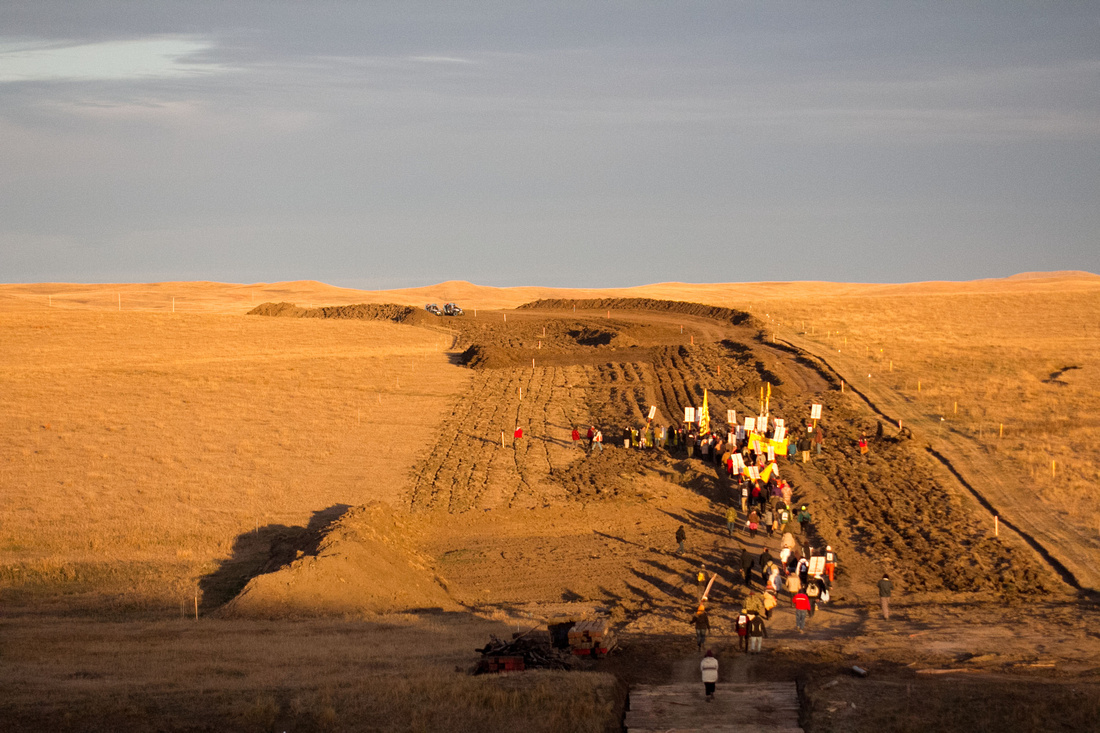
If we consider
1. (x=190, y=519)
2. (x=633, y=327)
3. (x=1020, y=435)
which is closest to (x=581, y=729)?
(x=190, y=519)

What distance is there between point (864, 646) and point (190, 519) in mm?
21203

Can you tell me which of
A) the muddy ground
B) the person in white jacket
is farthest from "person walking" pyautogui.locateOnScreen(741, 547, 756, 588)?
the person in white jacket

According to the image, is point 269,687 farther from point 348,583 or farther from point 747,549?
point 747,549

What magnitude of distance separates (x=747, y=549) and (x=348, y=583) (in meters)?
11.7

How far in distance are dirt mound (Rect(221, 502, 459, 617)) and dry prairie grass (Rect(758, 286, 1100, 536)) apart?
62.5 ft

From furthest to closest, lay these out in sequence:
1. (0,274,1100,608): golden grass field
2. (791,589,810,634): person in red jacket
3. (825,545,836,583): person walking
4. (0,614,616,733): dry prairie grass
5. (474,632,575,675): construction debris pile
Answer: (0,274,1100,608): golden grass field → (825,545,836,583): person walking → (791,589,810,634): person in red jacket → (474,632,575,675): construction debris pile → (0,614,616,733): dry prairie grass

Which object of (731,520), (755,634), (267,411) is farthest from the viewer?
(267,411)

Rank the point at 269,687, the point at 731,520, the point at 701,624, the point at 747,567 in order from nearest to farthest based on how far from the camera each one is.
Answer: the point at 269,687 → the point at 701,624 → the point at 747,567 → the point at 731,520

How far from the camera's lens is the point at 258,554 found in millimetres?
29906

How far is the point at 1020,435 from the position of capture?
132 ft

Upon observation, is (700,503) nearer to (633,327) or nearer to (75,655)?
(75,655)

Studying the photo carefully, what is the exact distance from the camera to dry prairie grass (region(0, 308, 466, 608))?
29.4 m

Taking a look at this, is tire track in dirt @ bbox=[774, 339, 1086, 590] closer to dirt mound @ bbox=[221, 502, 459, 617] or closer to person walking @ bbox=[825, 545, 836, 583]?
person walking @ bbox=[825, 545, 836, 583]

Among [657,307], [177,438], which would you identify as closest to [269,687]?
[177,438]
